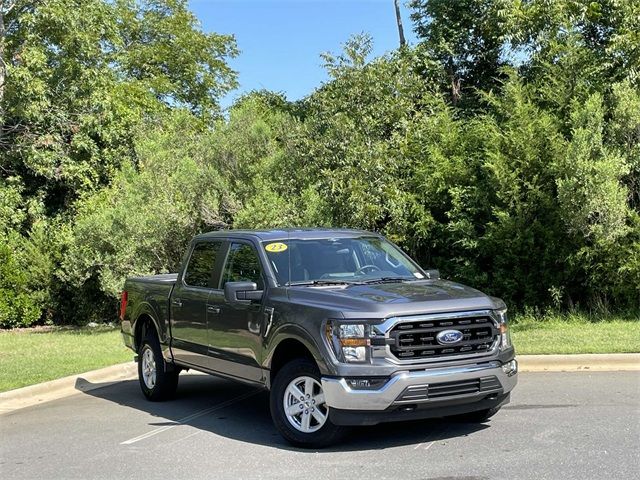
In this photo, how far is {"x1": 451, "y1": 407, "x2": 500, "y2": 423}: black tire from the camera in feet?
22.5

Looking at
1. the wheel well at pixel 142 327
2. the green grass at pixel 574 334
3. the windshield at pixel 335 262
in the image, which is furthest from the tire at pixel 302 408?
the green grass at pixel 574 334

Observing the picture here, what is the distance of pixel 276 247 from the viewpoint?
740 centimetres

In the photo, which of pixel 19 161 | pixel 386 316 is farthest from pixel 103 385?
pixel 19 161

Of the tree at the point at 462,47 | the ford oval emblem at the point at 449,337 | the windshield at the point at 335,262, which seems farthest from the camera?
the tree at the point at 462,47

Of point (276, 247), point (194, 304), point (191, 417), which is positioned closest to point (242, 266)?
point (276, 247)

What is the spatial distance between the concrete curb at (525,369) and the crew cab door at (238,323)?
3.06 meters

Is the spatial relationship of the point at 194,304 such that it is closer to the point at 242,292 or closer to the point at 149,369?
the point at 242,292

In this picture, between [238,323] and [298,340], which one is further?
[238,323]

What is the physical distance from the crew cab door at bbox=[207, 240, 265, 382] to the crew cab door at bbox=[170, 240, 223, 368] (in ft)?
0.63

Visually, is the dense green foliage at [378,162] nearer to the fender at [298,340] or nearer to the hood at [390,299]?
the hood at [390,299]

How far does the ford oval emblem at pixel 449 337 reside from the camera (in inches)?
238

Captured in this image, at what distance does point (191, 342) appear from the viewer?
8.07 metres

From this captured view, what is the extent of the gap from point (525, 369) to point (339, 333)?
470 cm

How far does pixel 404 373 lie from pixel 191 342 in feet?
10.0
